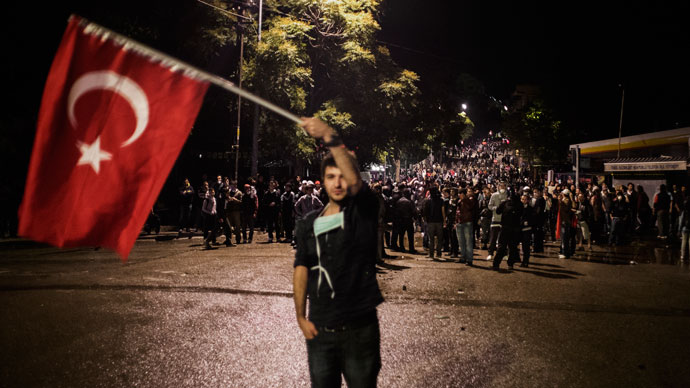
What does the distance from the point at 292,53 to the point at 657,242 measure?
1626 cm

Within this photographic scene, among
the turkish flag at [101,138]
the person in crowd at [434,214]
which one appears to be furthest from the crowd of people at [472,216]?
the turkish flag at [101,138]

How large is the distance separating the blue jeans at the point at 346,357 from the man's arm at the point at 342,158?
0.77 m

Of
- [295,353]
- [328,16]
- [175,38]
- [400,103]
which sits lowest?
[295,353]

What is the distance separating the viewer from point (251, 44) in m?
24.5

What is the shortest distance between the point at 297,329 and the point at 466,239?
6583mm

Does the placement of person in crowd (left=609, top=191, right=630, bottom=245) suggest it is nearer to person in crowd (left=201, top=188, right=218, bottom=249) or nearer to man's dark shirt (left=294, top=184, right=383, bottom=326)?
person in crowd (left=201, top=188, right=218, bottom=249)

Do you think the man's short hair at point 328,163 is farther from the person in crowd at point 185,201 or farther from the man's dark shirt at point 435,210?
the person in crowd at point 185,201

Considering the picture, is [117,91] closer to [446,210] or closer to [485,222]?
[446,210]

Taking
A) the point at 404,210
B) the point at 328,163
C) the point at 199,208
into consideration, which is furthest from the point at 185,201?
the point at 328,163

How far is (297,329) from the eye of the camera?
6090mm

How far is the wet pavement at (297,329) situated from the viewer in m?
4.68

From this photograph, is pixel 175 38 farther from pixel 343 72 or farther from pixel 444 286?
pixel 444 286

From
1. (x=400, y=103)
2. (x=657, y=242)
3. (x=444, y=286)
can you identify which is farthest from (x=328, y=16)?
(x=444, y=286)

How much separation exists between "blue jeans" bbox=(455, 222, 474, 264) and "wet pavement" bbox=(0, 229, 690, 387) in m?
0.57
